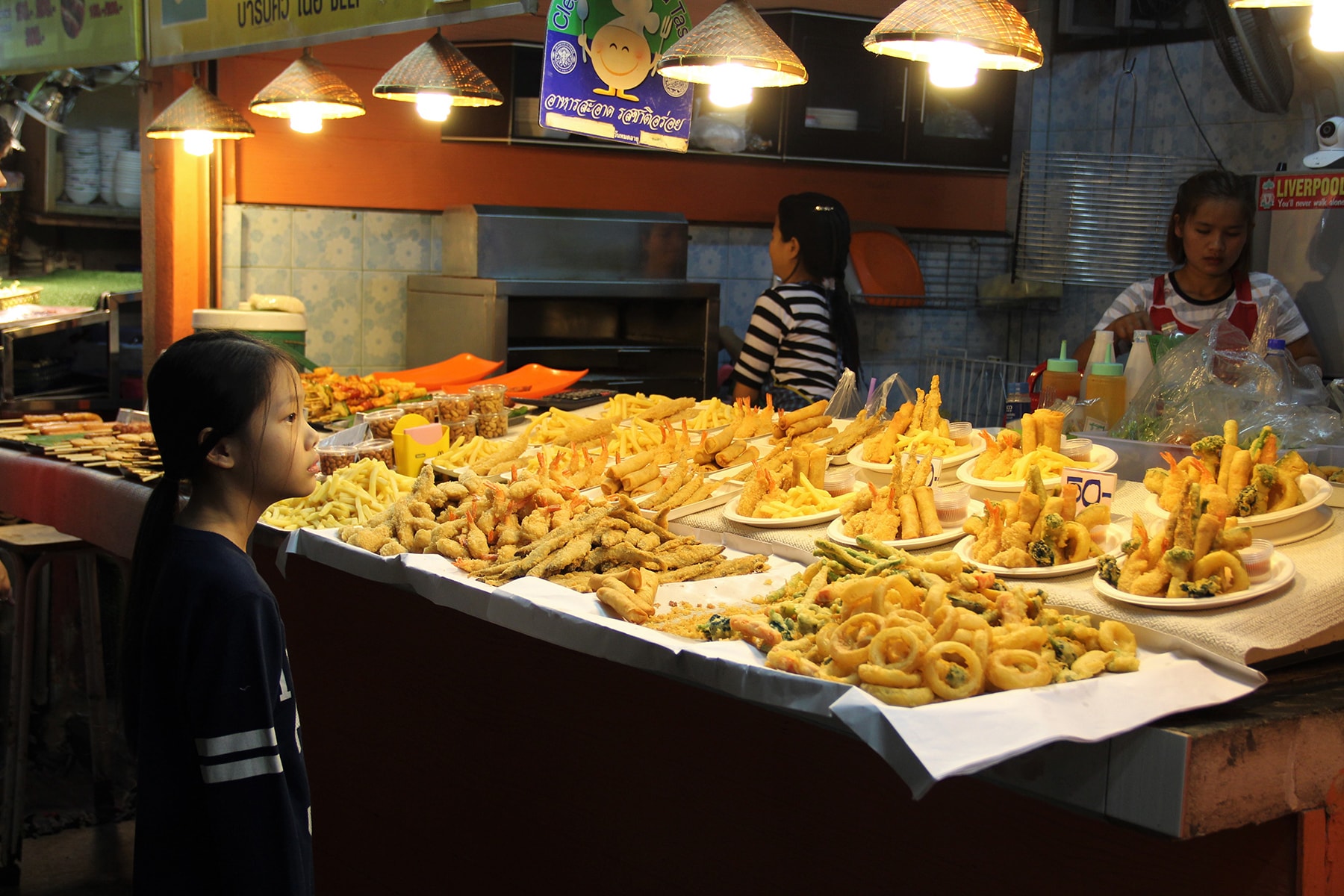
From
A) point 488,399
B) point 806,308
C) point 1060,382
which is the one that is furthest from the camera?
point 806,308

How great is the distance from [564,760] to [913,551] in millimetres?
890

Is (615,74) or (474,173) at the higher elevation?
(615,74)

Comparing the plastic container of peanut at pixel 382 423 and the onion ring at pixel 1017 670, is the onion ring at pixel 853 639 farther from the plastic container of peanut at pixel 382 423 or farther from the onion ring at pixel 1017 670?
the plastic container of peanut at pixel 382 423

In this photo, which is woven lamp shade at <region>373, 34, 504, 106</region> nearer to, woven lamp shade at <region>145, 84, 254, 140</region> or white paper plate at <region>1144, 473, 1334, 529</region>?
woven lamp shade at <region>145, 84, 254, 140</region>

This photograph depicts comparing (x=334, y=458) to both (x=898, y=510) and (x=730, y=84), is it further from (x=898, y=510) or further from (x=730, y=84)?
(x=898, y=510)

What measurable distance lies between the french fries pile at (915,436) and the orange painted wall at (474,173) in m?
4.06

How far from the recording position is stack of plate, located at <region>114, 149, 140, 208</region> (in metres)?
7.40

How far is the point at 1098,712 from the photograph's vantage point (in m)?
1.70

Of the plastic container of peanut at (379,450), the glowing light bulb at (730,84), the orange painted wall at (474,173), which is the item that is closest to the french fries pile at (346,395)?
the plastic container of peanut at (379,450)

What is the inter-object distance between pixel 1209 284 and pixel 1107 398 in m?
1.61

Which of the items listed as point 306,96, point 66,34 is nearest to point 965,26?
point 306,96

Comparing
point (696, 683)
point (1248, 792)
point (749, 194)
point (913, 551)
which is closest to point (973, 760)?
point (1248, 792)

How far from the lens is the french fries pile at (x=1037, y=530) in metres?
2.32

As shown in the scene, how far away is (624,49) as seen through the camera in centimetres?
443
